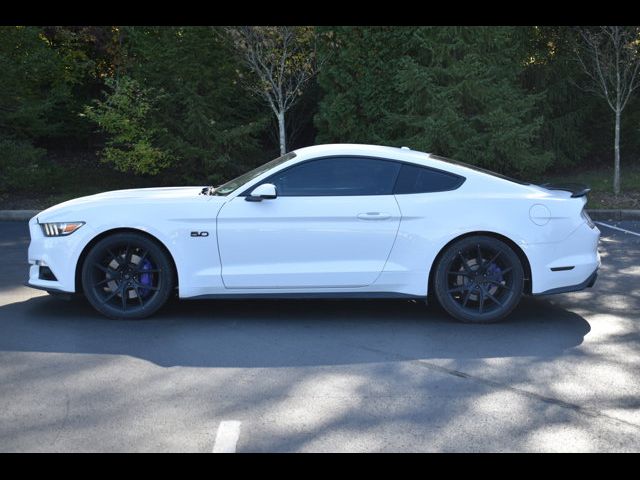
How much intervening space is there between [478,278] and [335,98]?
10.6 meters

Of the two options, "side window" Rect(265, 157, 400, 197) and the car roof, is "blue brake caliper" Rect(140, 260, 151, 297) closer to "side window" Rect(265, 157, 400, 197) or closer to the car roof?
"side window" Rect(265, 157, 400, 197)

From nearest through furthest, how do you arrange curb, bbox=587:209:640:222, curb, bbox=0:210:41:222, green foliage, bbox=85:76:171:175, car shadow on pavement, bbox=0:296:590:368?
car shadow on pavement, bbox=0:296:590:368 < curb, bbox=587:209:640:222 < curb, bbox=0:210:41:222 < green foliage, bbox=85:76:171:175

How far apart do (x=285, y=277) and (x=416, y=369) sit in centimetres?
160

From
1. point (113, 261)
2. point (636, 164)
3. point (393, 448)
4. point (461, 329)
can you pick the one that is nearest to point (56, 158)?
point (636, 164)

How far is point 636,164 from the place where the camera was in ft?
62.6

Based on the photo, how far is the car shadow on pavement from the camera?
592cm

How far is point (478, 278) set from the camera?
6.84 m

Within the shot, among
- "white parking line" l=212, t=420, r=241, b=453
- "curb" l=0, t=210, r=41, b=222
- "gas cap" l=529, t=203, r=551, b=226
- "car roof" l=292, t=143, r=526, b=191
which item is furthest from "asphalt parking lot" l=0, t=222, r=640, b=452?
"curb" l=0, t=210, r=41, b=222

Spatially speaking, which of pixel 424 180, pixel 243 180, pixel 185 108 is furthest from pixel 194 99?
pixel 424 180

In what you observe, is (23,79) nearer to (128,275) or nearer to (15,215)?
(15,215)

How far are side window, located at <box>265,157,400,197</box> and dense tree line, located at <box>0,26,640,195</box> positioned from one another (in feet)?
28.9

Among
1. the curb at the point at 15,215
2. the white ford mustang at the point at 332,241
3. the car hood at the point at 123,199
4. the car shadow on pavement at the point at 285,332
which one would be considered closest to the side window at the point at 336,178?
the white ford mustang at the point at 332,241

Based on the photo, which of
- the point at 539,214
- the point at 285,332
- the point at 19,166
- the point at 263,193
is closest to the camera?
the point at 285,332

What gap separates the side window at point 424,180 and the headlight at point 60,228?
A: 263 cm
